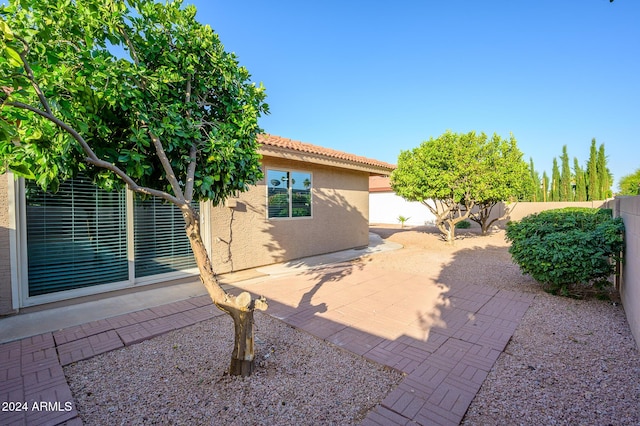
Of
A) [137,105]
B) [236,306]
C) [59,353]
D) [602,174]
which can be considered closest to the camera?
[137,105]

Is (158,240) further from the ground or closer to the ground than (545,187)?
closer to the ground

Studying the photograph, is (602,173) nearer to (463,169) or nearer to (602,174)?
(602,174)

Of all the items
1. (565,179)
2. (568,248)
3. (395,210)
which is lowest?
(568,248)

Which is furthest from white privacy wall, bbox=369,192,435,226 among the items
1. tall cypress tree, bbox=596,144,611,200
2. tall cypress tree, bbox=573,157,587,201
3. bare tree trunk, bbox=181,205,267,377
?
bare tree trunk, bbox=181,205,267,377

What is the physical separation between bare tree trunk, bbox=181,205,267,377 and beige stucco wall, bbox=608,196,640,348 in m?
4.97

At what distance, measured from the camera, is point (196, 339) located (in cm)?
430

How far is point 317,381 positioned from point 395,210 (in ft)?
76.5

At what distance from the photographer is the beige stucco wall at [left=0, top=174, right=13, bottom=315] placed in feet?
16.3

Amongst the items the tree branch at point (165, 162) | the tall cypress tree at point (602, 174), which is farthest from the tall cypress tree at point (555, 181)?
the tree branch at point (165, 162)

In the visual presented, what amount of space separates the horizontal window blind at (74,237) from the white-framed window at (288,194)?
4.03m

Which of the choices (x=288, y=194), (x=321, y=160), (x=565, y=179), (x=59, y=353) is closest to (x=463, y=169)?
(x=321, y=160)

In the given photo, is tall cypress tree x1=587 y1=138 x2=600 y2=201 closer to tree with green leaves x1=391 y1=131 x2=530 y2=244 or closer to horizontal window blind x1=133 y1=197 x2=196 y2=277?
tree with green leaves x1=391 y1=131 x2=530 y2=244

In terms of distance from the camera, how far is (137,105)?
296cm

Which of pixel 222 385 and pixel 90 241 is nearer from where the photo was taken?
pixel 222 385
